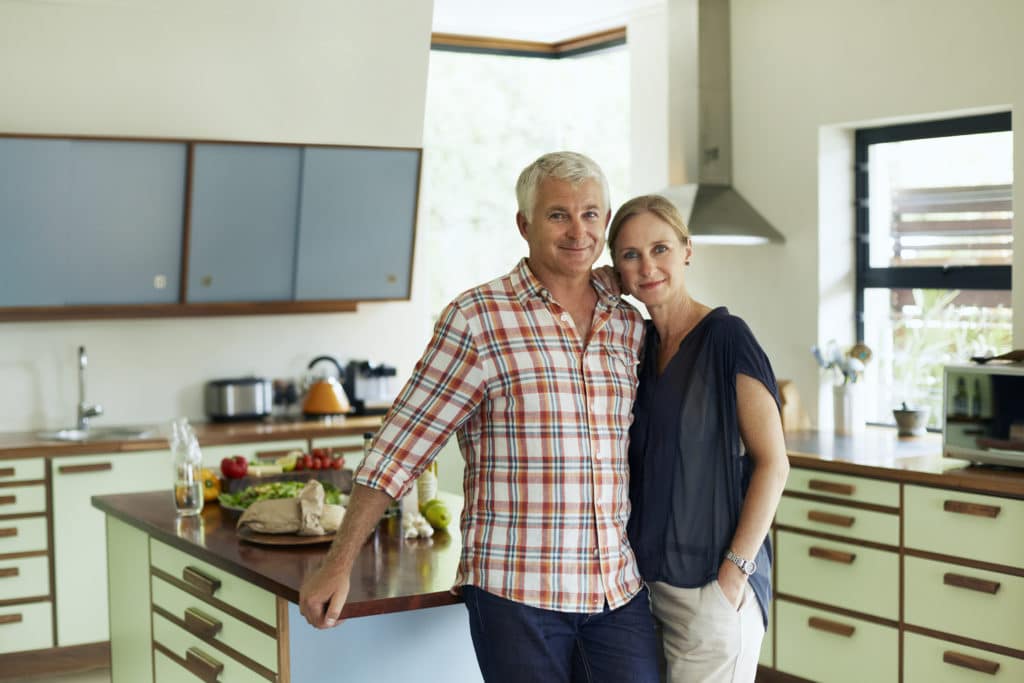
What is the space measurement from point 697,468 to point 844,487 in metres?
2.01

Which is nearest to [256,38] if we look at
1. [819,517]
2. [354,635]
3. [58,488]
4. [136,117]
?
[136,117]

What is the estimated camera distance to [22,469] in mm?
4703

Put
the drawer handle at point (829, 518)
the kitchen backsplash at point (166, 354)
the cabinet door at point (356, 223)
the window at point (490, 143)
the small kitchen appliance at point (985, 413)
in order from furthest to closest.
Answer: the window at point (490, 143)
the cabinet door at point (356, 223)
the kitchen backsplash at point (166, 354)
the drawer handle at point (829, 518)
the small kitchen appliance at point (985, 413)

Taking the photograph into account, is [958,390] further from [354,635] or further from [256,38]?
[256,38]

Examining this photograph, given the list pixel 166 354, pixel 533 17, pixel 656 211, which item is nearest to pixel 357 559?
pixel 656 211

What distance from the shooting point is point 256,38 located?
17.0 ft

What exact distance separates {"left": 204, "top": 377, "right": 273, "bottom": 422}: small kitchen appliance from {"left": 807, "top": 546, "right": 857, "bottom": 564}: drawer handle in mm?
2582

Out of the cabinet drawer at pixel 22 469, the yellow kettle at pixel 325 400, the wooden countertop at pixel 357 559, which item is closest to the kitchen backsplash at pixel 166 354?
the yellow kettle at pixel 325 400

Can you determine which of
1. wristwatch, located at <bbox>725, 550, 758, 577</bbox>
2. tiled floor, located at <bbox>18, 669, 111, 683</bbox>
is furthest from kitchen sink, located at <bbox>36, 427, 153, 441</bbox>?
wristwatch, located at <bbox>725, 550, 758, 577</bbox>

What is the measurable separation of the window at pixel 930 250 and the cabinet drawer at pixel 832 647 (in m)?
1.14

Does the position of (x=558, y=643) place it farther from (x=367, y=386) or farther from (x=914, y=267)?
(x=367, y=386)

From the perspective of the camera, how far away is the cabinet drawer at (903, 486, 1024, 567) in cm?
370

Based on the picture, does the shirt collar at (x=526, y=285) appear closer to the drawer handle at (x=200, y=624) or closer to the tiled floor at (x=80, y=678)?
the drawer handle at (x=200, y=624)

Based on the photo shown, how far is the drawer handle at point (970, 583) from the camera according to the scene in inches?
147
